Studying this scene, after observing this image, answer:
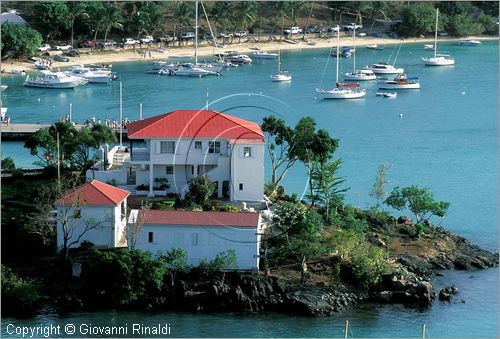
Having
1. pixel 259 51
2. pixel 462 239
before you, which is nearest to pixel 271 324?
pixel 462 239

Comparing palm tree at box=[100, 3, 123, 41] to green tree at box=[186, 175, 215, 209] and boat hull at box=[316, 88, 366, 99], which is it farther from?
green tree at box=[186, 175, 215, 209]

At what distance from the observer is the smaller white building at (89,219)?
1641 inches

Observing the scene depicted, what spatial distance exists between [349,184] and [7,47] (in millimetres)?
44099

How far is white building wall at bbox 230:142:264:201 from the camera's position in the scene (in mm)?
46000

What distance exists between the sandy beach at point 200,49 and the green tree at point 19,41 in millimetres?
786

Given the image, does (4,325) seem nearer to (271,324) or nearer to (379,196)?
(271,324)

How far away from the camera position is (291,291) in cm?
4044

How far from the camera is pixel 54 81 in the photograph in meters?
88.4

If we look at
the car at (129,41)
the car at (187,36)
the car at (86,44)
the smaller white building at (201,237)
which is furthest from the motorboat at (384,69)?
the smaller white building at (201,237)

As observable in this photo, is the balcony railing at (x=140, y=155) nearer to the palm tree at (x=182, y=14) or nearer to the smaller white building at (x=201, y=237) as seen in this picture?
the smaller white building at (x=201, y=237)

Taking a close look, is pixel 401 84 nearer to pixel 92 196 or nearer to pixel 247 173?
pixel 247 173

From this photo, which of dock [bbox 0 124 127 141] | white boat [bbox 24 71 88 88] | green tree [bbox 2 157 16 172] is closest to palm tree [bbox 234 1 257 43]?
white boat [bbox 24 71 88 88]

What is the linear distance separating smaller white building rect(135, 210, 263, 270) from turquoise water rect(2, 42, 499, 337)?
2.61 meters

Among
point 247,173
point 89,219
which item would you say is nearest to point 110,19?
point 247,173
